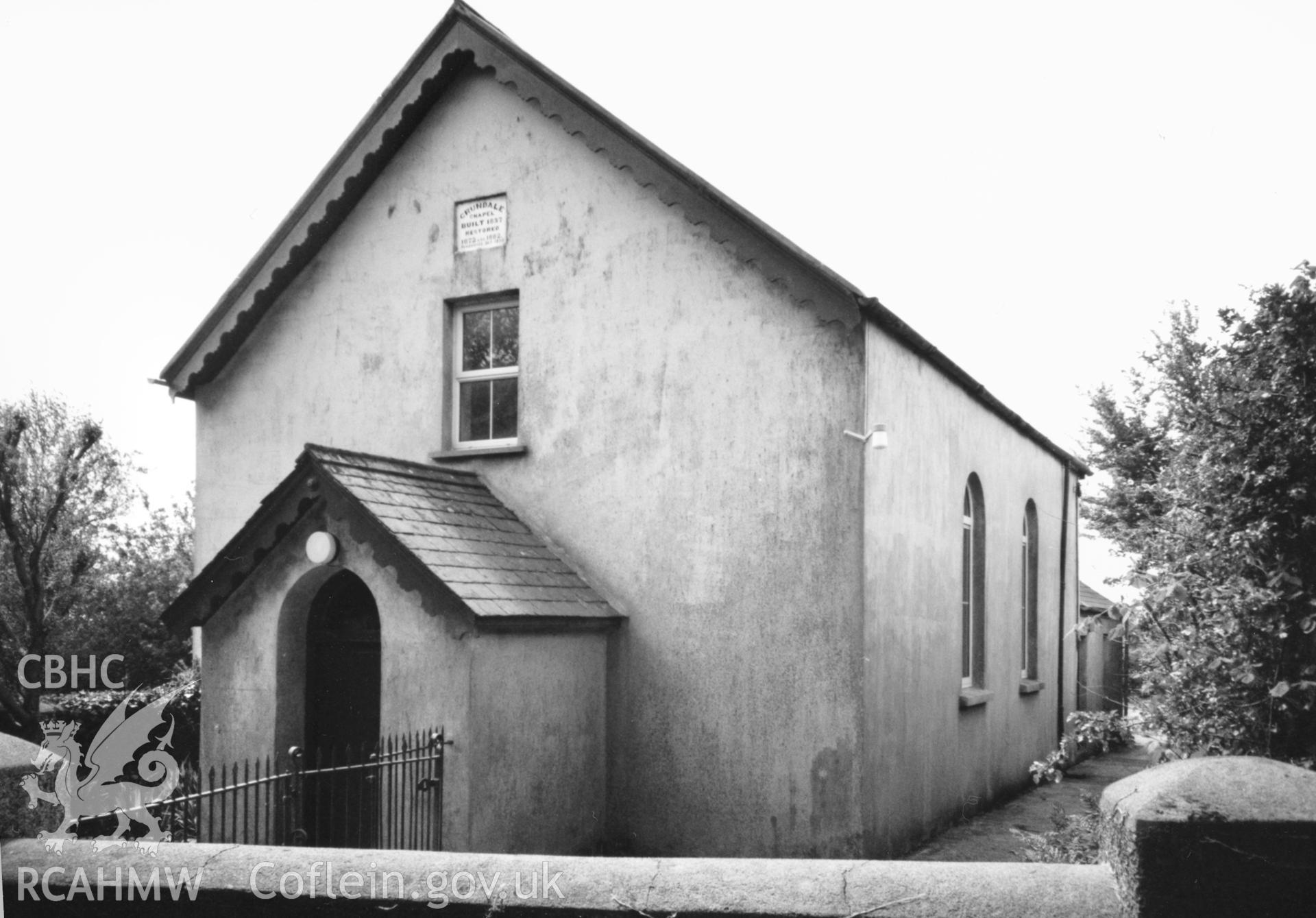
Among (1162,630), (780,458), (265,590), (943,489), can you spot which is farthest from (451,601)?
(943,489)

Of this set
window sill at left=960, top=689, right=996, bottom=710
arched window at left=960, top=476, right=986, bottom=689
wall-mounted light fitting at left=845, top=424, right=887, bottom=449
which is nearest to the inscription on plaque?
wall-mounted light fitting at left=845, top=424, right=887, bottom=449

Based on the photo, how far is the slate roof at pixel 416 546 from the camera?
9570 millimetres

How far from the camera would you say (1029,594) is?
1792 centimetres

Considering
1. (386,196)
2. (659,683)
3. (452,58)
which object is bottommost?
(659,683)

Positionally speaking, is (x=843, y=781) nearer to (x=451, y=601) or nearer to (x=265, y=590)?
(x=451, y=601)

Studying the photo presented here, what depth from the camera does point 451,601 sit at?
9312 millimetres

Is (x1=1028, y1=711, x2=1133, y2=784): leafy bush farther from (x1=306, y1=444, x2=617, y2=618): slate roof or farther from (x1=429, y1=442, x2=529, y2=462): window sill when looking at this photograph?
(x1=429, y1=442, x2=529, y2=462): window sill

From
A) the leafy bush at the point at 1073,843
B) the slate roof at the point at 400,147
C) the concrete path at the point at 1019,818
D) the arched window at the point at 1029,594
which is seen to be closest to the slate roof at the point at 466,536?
the slate roof at the point at 400,147

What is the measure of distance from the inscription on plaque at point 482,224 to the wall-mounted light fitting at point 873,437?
4.27 m

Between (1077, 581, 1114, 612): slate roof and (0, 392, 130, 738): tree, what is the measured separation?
18.8 metres

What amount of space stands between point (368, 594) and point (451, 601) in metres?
1.78

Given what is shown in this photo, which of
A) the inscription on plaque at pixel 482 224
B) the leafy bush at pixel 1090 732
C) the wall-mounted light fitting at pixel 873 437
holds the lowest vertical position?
the leafy bush at pixel 1090 732

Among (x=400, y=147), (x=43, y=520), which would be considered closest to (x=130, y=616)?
(x=43, y=520)

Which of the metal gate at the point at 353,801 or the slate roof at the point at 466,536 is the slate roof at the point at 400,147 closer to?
the slate roof at the point at 466,536
